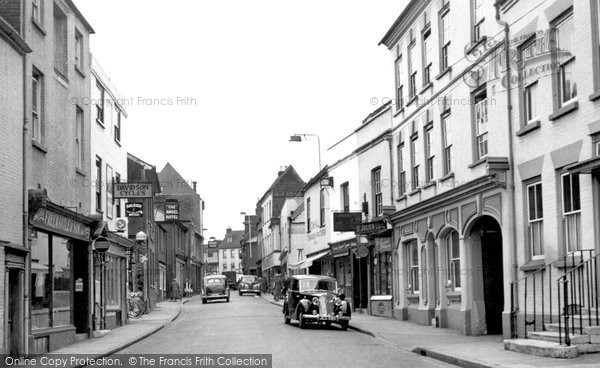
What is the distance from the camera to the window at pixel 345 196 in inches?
1441

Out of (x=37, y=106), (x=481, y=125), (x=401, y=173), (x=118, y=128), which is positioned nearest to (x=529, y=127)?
(x=481, y=125)

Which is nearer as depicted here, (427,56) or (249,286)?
(427,56)

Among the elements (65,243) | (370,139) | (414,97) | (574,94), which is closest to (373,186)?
(370,139)

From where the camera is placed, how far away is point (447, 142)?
24109 millimetres

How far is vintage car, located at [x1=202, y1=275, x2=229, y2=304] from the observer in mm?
53531

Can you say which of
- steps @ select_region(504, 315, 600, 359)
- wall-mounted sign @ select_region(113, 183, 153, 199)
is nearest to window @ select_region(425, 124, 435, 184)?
wall-mounted sign @ select_region(113, 183, 153, 199)

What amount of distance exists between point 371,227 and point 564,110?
49.8 feet

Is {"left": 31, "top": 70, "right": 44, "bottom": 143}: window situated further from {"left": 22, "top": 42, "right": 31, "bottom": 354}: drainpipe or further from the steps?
the steps

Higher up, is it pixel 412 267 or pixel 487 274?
pixel 412 267

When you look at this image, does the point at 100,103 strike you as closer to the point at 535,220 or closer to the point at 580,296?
the point at 535,220

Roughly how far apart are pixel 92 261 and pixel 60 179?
4170mm

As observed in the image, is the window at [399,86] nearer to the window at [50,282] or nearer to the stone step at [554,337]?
the window at [50,282]

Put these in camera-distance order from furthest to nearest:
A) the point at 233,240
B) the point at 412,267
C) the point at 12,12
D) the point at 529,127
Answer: the point at 233,240 < the point at 412,267 < the point at 529,127 < the point at 12,12

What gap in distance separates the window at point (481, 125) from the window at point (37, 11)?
11364 mm
